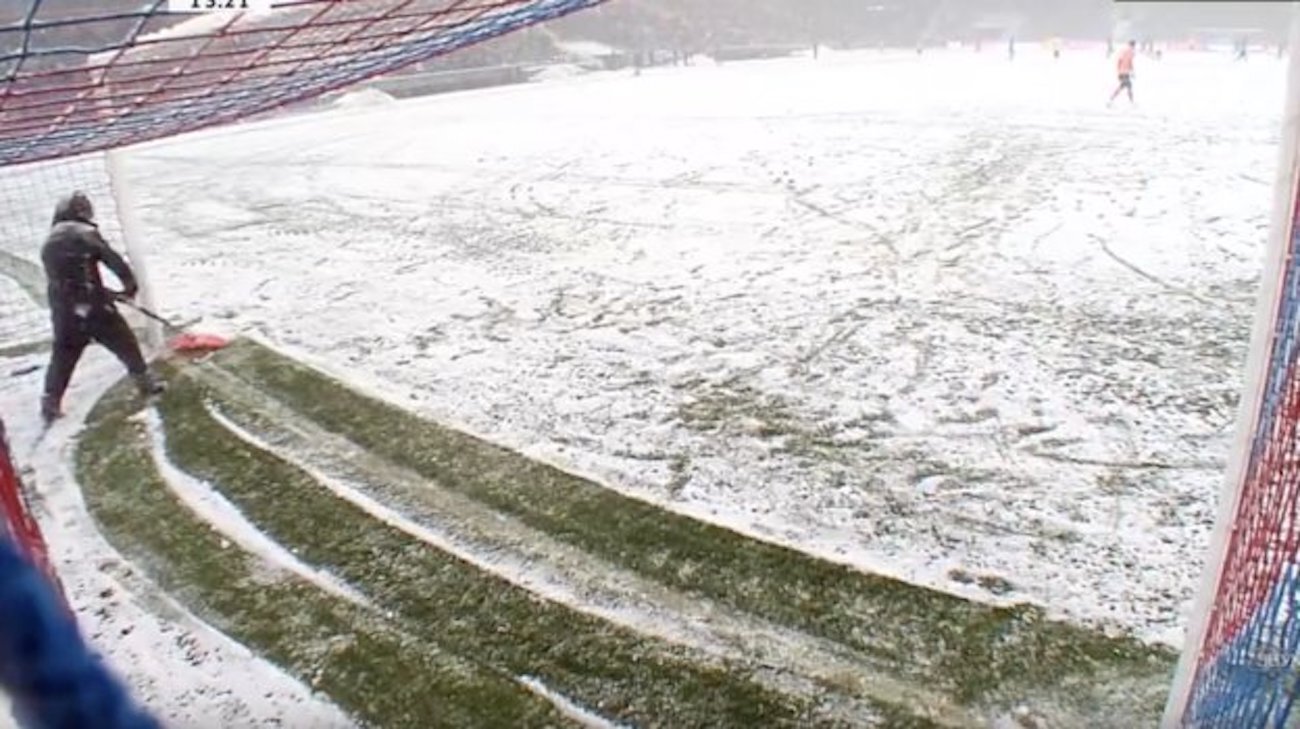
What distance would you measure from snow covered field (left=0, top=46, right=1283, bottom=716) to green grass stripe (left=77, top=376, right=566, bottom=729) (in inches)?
9.0

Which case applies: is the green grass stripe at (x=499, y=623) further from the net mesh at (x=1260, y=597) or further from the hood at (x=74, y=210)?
the hood at (x=74, y=210)

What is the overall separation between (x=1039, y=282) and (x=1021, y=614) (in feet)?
16.8

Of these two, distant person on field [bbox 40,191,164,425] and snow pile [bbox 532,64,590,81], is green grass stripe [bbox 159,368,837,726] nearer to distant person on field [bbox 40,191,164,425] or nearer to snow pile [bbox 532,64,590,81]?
distant person on field [bbox 40,191,164,425]

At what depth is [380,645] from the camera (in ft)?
12.6

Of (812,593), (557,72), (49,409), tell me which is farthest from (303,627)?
(557,72)

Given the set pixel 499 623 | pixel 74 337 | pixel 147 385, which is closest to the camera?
pixel 499 623

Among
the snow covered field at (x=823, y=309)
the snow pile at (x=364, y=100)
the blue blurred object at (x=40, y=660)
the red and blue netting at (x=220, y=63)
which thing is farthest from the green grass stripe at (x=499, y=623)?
the snow pile at (x=364, y=100)

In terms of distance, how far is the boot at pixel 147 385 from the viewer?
6383mm

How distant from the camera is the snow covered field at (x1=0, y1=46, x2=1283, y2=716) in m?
4.81

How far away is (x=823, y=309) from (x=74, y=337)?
540cm

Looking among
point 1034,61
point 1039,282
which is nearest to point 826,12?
point 1034,61

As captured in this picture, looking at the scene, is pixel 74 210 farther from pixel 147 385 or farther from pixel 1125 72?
pixel 1125 72

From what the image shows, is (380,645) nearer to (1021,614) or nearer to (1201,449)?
(1021,614)

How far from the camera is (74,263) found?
235 inches
